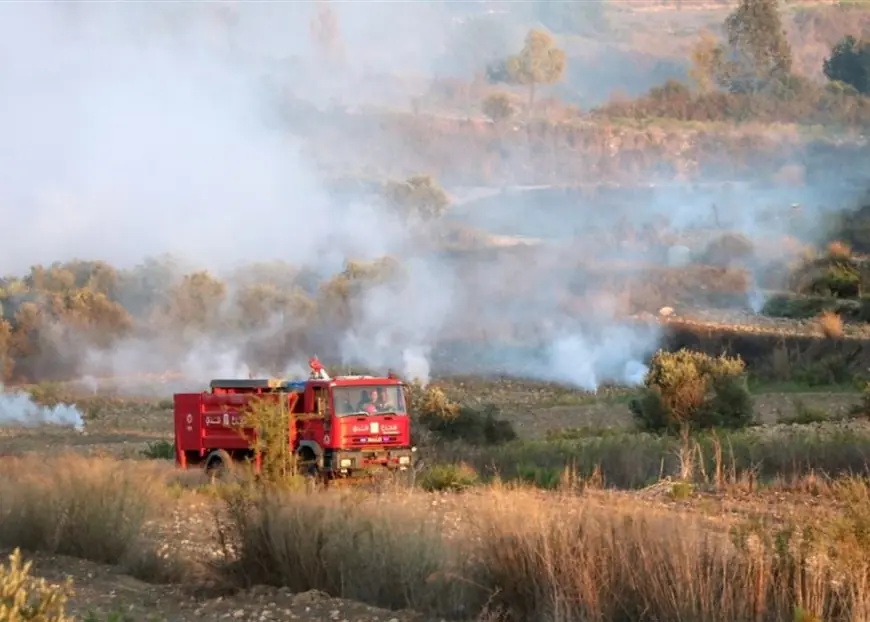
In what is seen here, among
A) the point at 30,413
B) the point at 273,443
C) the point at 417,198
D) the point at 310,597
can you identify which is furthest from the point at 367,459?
the point at 417,198

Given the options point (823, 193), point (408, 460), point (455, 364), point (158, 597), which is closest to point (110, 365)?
point (455, 364)

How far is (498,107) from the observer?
303 feet

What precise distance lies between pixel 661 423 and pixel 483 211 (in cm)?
5330

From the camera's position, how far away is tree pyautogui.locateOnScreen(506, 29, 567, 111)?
3910 inches

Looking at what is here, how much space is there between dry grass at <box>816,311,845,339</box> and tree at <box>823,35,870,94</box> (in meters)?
34.7

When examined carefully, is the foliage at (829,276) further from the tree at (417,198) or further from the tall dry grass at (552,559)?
the tall dry grass at (552,559)

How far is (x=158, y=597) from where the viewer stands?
12.4m

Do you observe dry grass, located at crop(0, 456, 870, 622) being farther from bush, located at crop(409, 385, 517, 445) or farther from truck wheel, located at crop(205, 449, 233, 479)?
bush, located at crop(409, 385, 517, 445)

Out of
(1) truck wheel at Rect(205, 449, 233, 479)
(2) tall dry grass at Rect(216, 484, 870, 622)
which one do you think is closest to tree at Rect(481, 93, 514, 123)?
(1) truck wheel at Rect(205, 449, 233, 479)

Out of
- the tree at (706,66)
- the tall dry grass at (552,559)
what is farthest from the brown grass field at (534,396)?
the tree at (706,66)

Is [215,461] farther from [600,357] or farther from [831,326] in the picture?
[831,326]

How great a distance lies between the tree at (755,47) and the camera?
3423 inches

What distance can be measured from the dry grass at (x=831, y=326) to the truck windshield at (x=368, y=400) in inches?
1076

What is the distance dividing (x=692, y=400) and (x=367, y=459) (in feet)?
34.1
